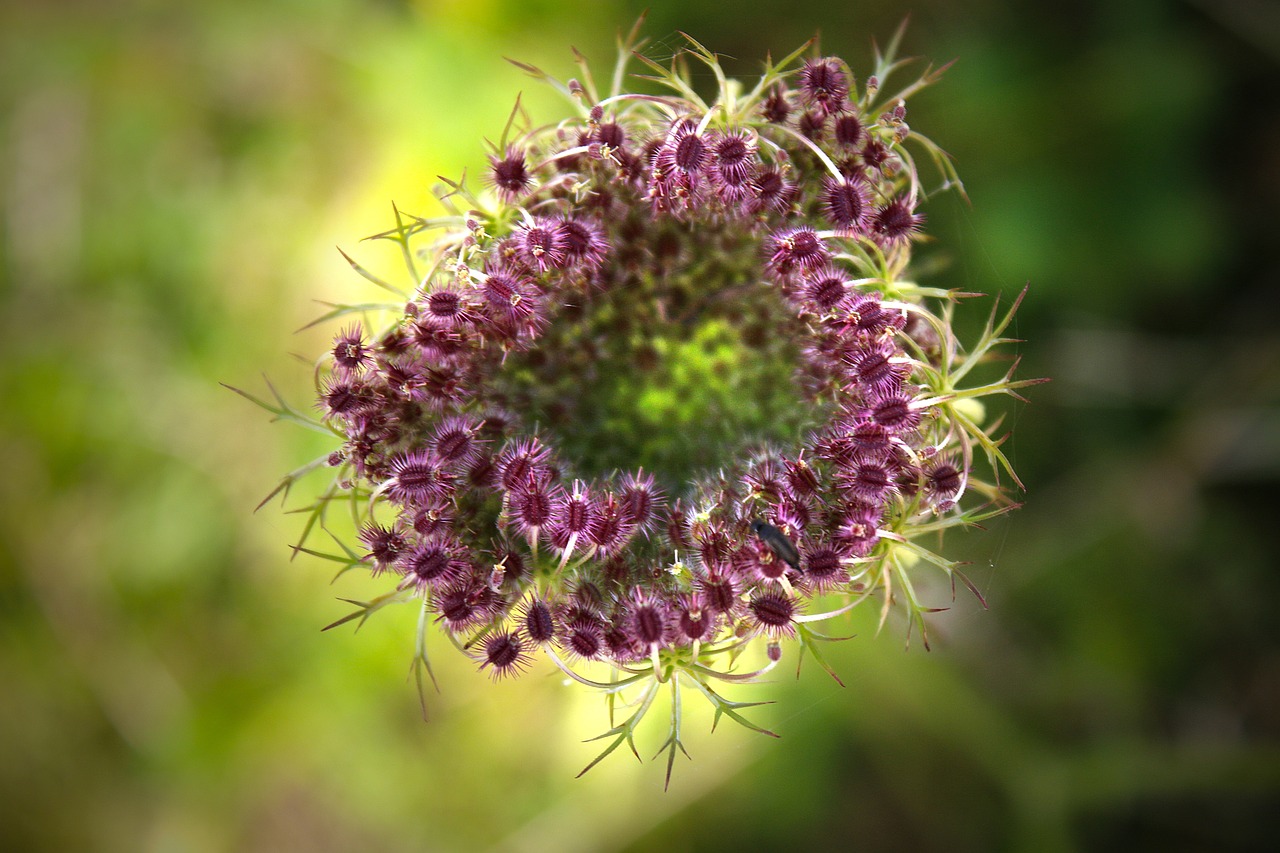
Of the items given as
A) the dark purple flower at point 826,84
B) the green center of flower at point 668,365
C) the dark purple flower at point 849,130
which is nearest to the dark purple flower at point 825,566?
the green center of flower at point 668,365

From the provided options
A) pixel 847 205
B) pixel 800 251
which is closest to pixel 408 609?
pixel 800 251

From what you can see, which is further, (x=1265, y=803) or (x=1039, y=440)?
(x=1039, y=440)

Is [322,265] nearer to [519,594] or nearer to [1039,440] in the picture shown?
[519,594]

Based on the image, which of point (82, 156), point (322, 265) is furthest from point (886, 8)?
point (82, 156)

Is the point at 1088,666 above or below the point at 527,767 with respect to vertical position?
below

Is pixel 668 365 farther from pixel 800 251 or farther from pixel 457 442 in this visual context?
pixel 457 442

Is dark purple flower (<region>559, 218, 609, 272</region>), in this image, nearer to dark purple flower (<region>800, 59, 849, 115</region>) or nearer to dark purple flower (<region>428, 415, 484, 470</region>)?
dark purple flower (<region>428, 415, 484, 470</region>)

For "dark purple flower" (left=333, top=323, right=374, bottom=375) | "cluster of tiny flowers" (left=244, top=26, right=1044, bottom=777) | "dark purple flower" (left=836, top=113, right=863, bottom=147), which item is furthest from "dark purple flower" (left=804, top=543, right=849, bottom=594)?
"dark purple flower" (left=333, top=323, right=374, bottom=375)
